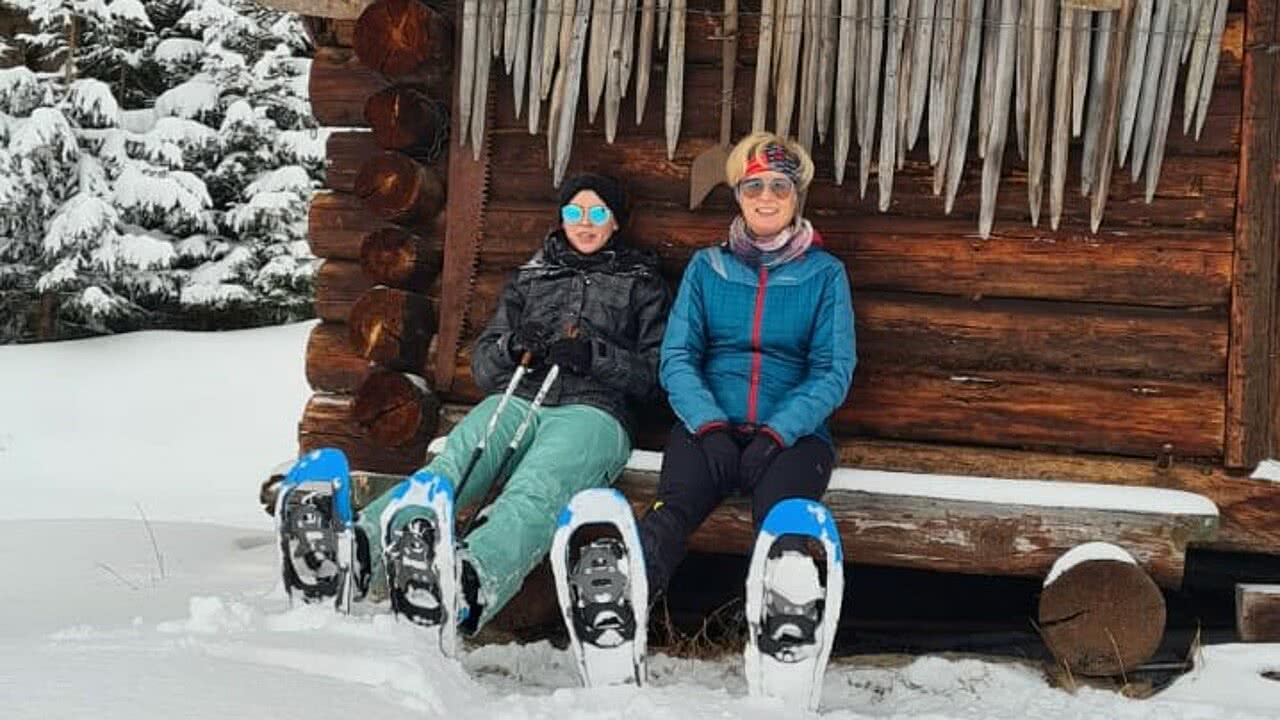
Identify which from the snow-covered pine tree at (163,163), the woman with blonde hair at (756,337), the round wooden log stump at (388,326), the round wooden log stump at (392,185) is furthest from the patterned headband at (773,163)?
the snow-covered pine tree at (163,163)

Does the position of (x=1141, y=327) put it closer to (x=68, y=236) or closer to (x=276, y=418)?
(x=276, y=418)

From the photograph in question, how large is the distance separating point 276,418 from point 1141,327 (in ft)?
35.3

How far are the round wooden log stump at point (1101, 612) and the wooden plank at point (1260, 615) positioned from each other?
470mm

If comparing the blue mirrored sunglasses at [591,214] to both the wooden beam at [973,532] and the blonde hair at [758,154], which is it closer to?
the blonde hair at [758,154]

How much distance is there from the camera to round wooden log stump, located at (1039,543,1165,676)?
4.10 m

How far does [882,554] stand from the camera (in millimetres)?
4512

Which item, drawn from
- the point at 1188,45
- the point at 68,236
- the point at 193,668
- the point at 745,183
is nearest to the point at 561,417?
the point at 745,183

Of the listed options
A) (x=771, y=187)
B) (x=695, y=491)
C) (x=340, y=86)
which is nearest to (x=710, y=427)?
(x=695, y=491)

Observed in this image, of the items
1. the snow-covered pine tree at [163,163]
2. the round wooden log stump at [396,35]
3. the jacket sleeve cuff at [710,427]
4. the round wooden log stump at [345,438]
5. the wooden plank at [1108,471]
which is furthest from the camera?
the snow-covered pine tree at [163,163]

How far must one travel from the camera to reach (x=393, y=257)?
5.20 m

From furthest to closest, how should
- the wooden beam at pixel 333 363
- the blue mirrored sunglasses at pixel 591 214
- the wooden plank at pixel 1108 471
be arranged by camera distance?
the wooden beam at pixel 333 363 < the blue mirrored sunglasses at pixel 591 214 < the wooden plank at pixel 1108 471

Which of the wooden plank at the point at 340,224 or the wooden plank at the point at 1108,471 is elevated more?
the wooden plank at the point at 340,224

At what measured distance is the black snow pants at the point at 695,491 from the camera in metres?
3.85

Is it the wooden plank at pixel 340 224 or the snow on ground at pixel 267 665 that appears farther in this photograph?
the wooden plank at pixel 340 224
